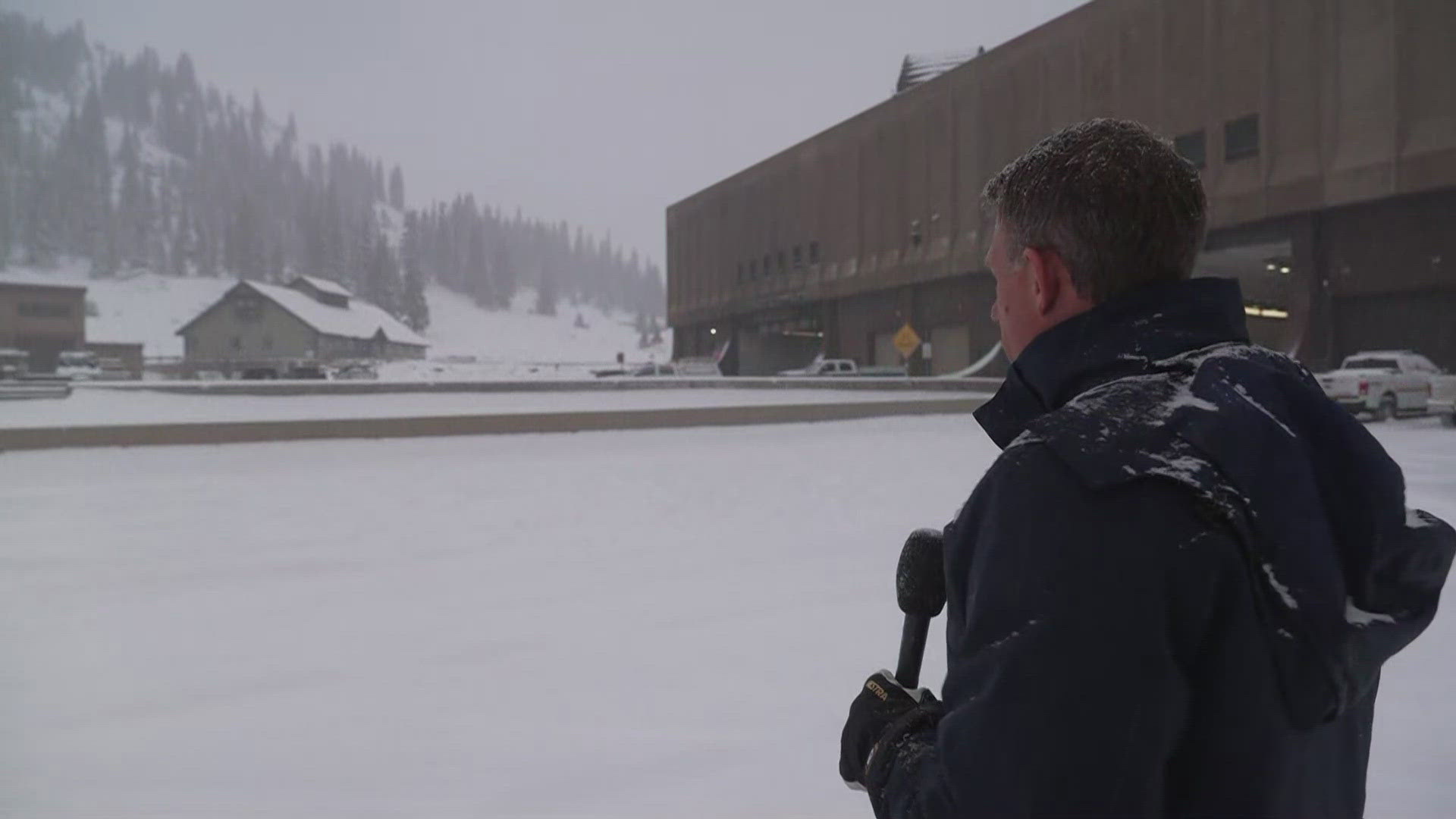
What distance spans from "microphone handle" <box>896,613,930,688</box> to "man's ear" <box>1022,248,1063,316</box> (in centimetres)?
65

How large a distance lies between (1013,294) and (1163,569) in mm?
575

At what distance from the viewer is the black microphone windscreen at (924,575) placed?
165 cm

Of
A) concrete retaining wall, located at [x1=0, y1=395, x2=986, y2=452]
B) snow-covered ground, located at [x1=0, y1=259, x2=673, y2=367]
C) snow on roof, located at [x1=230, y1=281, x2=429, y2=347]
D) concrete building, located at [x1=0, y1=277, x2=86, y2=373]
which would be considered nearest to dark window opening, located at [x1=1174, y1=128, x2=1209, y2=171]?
concrete retaining wall, located at [x1=0, y1=395, x2=986, y2=452]

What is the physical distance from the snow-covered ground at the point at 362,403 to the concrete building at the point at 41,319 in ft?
2.64

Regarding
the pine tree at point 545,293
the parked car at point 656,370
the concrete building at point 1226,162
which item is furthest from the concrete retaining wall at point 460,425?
the parked car at point 656,370

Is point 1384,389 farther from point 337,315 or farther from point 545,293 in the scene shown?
point 337,315

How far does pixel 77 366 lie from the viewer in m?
16.8

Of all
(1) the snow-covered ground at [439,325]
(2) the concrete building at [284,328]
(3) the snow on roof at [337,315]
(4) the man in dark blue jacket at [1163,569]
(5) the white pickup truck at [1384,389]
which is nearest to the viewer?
(4) the man in dark blue jacket at [1163,569]

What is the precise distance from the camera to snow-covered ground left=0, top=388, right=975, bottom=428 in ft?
45.8

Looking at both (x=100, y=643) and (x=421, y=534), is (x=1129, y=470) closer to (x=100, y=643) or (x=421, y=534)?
(x=100, y=643)

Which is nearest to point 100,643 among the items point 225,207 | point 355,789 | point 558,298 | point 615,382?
point 355,789

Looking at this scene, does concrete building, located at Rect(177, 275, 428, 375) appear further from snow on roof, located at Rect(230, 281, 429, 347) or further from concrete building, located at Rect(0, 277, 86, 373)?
concrete building, located at Rect(0, 277, 86, 373)

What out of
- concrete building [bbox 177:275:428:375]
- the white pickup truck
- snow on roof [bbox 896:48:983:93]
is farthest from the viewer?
concrete building [bbox 177:275:428:375]

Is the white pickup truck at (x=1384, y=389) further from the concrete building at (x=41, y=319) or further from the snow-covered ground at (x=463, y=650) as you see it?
the concrete building at (x=41, y=319)
